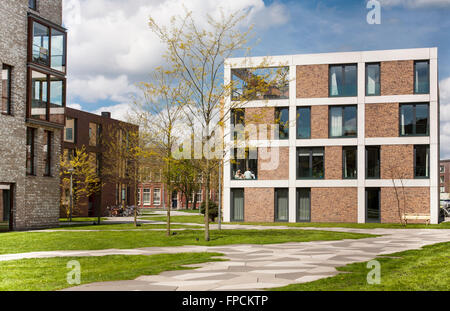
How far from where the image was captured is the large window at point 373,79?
1374 inches

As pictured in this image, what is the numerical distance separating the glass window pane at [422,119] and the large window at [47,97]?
23220 millimetres

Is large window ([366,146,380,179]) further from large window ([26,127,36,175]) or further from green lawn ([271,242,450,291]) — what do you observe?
green lawn ([271,242,450,291])

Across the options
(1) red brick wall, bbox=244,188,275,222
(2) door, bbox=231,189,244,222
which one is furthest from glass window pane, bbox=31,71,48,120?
(1) red brick wall, bbox=244,188,275,222

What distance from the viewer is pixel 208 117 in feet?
56.3

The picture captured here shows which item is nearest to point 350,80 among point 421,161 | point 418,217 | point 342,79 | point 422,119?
point 342,79

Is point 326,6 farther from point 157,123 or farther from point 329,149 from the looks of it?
point 329,149

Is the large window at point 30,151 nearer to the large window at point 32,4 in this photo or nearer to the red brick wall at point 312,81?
the large window at point 32,4

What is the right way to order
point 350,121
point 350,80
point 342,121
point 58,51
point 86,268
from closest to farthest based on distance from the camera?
point 86,268 → point 58,51 → point 350,121 → point 342,121 → point 350,80

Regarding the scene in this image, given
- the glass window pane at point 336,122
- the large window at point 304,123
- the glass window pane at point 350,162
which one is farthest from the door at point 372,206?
the large window at point 304,123

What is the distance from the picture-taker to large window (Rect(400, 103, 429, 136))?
34.0 meters

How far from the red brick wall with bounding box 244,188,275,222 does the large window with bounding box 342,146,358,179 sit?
5302mm

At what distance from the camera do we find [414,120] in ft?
112

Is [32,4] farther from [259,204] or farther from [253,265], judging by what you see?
[253,265]

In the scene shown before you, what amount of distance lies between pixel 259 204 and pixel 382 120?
10.5m
